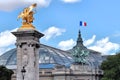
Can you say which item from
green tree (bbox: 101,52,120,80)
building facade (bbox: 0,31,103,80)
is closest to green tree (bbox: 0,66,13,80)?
green tree (bbox: 101,52,120,80)

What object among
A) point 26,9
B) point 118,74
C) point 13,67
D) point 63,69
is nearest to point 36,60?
point 26,9

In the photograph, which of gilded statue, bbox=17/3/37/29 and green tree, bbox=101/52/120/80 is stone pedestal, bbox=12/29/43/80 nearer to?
gilded statue, bbox=17/3/37/29

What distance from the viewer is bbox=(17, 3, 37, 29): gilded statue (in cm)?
8206

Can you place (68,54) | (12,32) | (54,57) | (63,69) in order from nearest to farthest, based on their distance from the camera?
1. (12,32)
2. (63,69)
3. (54,57)
4. (68,54)

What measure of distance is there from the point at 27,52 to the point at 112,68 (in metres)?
35.1

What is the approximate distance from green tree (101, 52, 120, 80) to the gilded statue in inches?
1254

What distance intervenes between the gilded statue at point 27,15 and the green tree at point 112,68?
105 ft

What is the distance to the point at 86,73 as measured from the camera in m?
154

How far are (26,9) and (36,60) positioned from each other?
26.5ft

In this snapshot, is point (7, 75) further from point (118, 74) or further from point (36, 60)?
point (36, 60)

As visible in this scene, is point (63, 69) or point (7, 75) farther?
point (63, 69)

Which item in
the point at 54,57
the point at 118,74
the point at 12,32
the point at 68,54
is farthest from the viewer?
the point at 68,54

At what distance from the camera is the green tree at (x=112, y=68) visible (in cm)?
10912

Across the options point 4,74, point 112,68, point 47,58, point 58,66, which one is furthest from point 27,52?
point 47,58
